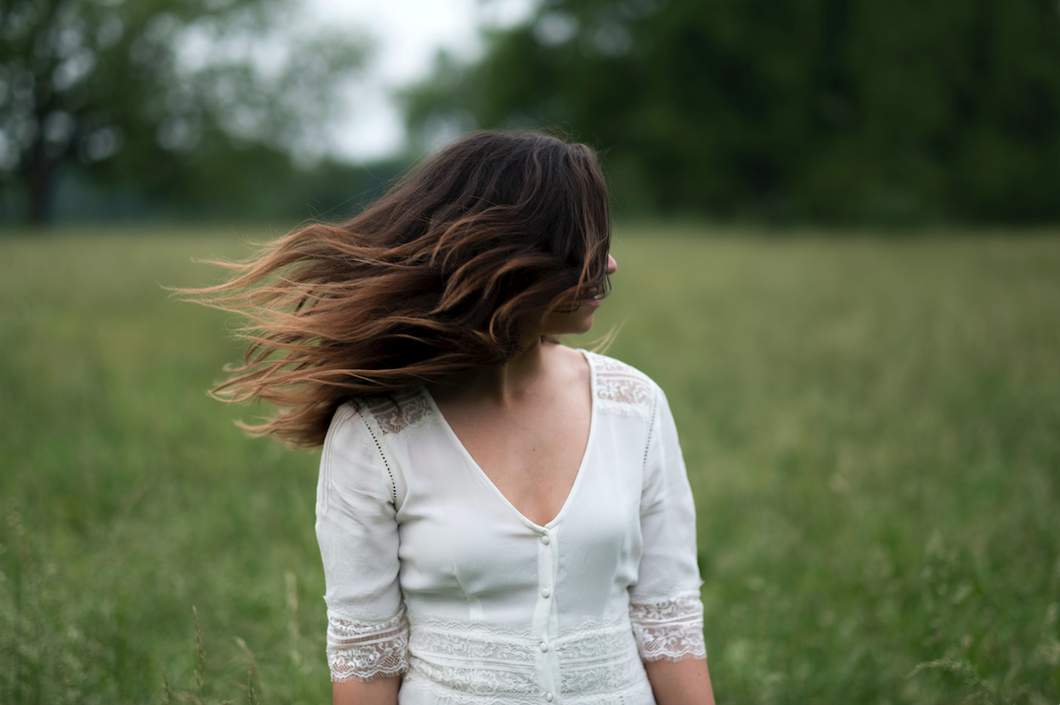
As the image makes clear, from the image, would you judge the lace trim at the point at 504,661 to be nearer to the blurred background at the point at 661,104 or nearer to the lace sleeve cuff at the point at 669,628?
the lace sleeve cuff at the point at 669,628

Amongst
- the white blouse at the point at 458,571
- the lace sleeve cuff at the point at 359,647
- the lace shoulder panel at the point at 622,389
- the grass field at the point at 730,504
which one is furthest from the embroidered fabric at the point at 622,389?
the grass field at the point at 730,504

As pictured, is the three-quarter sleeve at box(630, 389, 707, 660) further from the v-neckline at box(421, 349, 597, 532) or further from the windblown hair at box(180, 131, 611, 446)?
the windblown hair at box(180, 131, 611, 446)

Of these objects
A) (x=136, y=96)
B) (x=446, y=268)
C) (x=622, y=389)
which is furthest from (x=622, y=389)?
(x=136, y=96)

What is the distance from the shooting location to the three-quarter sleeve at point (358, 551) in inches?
60.4

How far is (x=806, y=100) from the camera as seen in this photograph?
2575 centimetres

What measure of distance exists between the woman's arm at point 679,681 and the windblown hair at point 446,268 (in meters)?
0.78

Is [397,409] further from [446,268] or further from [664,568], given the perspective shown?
[664,568]

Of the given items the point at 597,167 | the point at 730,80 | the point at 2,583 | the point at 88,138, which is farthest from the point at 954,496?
the point at 88,138

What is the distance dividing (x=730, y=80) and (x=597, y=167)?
28593mm

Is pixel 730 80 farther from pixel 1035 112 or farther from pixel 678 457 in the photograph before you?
pixel 678 457

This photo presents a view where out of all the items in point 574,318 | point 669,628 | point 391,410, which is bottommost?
point 669,628

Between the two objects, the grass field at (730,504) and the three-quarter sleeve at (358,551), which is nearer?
the three-quarter sleeve at (358,551)

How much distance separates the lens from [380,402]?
164 cm

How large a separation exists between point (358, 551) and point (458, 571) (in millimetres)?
208
